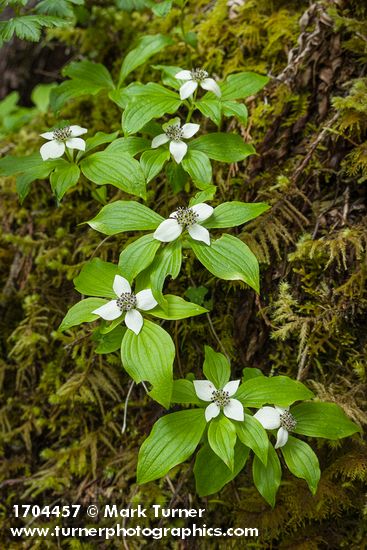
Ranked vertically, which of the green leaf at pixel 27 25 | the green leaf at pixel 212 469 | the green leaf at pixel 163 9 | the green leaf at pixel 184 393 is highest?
the green leaf at pixel 163 9

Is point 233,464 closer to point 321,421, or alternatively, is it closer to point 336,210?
point 321,421

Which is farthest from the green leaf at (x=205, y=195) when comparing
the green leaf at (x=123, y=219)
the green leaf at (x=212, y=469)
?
the green leaf at (x=212, y=469)

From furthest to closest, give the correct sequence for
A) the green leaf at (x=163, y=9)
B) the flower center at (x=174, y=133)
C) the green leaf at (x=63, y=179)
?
the green leaf at (x=163, y=9)
the flower center at (x=174, y=133)
the green leaf at (x=63, y=179)

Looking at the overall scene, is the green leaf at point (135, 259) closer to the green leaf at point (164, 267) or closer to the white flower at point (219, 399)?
the green leaf at point (164, 267)

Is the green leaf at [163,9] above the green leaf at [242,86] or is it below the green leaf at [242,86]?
above

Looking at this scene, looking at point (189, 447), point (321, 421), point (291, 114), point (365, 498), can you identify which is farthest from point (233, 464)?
point (291, 114)

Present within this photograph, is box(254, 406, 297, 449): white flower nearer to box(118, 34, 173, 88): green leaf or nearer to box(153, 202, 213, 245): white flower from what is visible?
box(153, 202, 213, 245): white flower

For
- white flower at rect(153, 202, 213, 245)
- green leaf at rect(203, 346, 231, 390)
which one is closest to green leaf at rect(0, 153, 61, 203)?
white flower at rect(153, 202, 213, 245)
